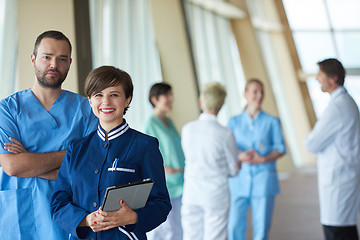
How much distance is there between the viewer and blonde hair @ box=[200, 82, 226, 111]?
8.76ft

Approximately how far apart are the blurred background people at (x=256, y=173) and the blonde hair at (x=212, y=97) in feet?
1.53

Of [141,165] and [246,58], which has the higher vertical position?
[246,58]

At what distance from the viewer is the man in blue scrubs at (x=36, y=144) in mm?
1233

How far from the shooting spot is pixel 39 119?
129cm

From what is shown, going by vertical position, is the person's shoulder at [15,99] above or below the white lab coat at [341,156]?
above

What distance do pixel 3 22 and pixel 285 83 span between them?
403 cm

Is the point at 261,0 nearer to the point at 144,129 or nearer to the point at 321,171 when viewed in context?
the point at 321,171

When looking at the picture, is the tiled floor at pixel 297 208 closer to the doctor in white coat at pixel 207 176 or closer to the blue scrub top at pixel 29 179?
the doctor in white coat at pixel 207 176

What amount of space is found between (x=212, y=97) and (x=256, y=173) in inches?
30.9

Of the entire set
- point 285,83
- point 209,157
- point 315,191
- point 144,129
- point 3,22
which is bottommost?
point 315,191

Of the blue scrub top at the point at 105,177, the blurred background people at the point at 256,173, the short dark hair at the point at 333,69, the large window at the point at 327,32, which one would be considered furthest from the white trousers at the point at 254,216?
the large window at the point at 327,32

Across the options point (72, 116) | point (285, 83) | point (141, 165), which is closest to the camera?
point (141, 165)

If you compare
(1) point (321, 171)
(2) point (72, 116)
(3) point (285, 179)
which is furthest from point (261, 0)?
(2) point (72, 116)

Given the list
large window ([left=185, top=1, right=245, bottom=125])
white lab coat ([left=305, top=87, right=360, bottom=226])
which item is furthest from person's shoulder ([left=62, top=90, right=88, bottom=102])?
large window ([left=185, top=1, right=245, bottom=125])
